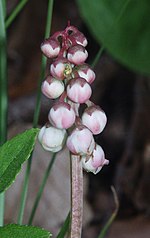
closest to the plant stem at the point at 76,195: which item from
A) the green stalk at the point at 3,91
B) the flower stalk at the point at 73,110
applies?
the flower stalk at the point at 73,110

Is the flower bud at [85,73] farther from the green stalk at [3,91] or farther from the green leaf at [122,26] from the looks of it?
the green leaf at [122,26]

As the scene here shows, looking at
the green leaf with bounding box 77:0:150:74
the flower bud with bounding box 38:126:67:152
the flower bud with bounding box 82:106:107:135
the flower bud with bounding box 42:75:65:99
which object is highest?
the flower bud with bounding box 42:75:65:99

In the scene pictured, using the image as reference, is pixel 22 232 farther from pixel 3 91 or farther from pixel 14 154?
pixel 3 91

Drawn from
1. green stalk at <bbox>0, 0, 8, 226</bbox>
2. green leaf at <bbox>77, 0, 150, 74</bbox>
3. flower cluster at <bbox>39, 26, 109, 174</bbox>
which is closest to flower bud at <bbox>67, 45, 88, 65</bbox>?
flower cluster at <bbox>39, 26, 109, 174</bbox>

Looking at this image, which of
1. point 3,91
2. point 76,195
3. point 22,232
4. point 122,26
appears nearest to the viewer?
point 22,232

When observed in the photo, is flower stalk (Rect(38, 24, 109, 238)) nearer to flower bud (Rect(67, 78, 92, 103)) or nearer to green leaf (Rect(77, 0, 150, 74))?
flower bud (Rect(67, 78, 92, 103))

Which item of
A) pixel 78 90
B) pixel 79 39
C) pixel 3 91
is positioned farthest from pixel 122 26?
pixel 78 90
